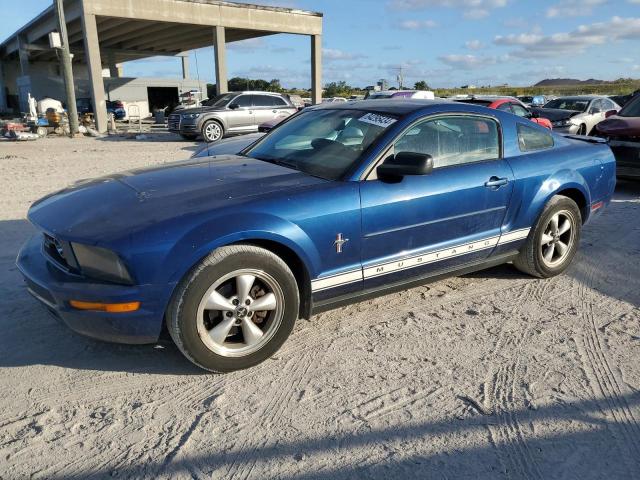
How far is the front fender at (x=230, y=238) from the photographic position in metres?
2.71

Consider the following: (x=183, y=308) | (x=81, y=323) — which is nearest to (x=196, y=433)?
(x=183, y=308)

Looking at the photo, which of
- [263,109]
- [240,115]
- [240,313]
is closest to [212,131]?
[240,115]

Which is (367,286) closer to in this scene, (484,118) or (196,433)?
(196,433)

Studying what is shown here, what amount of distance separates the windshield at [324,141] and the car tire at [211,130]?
1241cm

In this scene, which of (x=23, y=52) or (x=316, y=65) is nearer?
(x=316, y=65)

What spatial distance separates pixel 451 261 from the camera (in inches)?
150

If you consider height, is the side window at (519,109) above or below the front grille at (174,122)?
above

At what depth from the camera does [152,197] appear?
10.2ft

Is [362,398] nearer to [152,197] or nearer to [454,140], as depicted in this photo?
[152,197]

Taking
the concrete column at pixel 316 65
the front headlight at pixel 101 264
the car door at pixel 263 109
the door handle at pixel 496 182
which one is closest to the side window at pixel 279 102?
the car door at pixel 263 109

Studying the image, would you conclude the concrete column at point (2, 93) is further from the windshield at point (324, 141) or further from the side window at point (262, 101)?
the windshield at point (324, 141)

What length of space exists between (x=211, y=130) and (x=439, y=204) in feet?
45.7

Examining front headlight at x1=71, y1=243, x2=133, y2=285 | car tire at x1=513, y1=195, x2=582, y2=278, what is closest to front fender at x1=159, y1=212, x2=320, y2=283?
front headlight at x1=71, y1=243, x2=133, y2=285

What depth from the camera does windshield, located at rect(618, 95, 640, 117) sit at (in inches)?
340
